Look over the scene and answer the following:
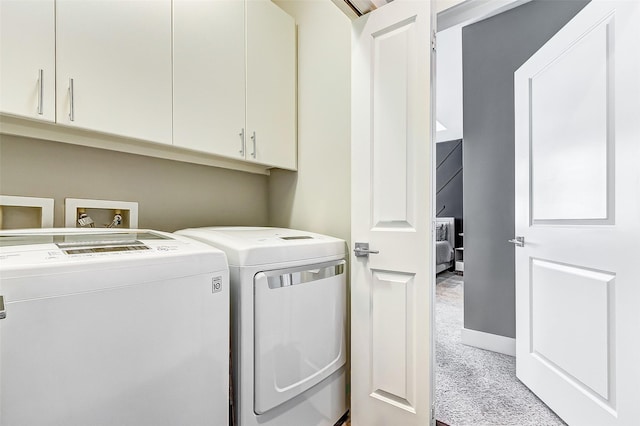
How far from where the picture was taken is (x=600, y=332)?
139cm

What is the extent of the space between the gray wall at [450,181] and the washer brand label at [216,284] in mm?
6155

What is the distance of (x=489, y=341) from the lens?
2439mm

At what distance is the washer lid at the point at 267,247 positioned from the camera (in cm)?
115

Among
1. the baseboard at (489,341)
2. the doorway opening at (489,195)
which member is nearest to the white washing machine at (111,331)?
the doorway opening at (489,195)

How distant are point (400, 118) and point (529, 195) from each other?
1076 mm

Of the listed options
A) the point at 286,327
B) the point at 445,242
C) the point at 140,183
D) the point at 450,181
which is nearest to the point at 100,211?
the point at 140,183

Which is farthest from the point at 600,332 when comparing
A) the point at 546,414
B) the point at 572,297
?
the point at 546,414

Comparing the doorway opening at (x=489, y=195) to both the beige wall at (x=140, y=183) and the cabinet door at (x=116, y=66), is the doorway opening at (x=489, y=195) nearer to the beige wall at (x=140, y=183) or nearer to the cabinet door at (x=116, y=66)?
the beige wall at (x=140, y=183)

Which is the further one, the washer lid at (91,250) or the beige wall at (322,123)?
the beige wall at (322,123)

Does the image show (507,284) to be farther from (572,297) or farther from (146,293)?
(146,293)

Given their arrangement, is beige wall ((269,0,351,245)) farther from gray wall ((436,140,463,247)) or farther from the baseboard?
gray wall ((436,140,463,247))

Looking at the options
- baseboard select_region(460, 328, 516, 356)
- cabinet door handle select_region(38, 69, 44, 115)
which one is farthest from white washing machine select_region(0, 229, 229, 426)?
baseboard select_region(460, 328, 516, 356)

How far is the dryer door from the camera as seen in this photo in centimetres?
116

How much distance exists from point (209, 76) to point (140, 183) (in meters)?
0.63
